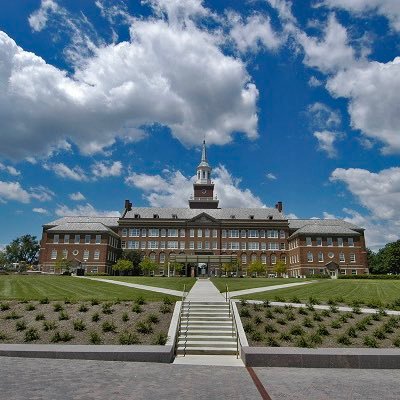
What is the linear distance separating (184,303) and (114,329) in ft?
15.6

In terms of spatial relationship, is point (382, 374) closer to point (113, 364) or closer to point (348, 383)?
point (348, 383)

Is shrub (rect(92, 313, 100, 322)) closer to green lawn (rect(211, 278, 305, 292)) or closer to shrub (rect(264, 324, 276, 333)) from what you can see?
shrub (rect(264, 324, 276, 333))

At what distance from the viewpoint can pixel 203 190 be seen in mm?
101375

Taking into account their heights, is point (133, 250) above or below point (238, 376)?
above

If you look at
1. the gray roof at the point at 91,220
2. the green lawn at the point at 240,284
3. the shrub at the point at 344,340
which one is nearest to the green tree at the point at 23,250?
the gray roof at the point at 91,220

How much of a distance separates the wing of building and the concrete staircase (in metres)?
59.3

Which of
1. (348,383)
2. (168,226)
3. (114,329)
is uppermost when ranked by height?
(168,226)

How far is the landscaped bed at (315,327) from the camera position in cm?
1427

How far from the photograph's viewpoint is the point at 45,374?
10.1 metres

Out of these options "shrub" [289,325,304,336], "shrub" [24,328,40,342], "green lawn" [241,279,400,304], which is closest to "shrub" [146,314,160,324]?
"shrub" [24,328,40,342]

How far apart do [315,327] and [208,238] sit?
2895 inches

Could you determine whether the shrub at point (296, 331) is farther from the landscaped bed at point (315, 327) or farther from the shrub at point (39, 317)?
the shrub at point (39, 317)

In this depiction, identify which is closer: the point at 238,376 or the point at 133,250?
the point at 238,376

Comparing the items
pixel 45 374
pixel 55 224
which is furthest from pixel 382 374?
pixel 55 224
